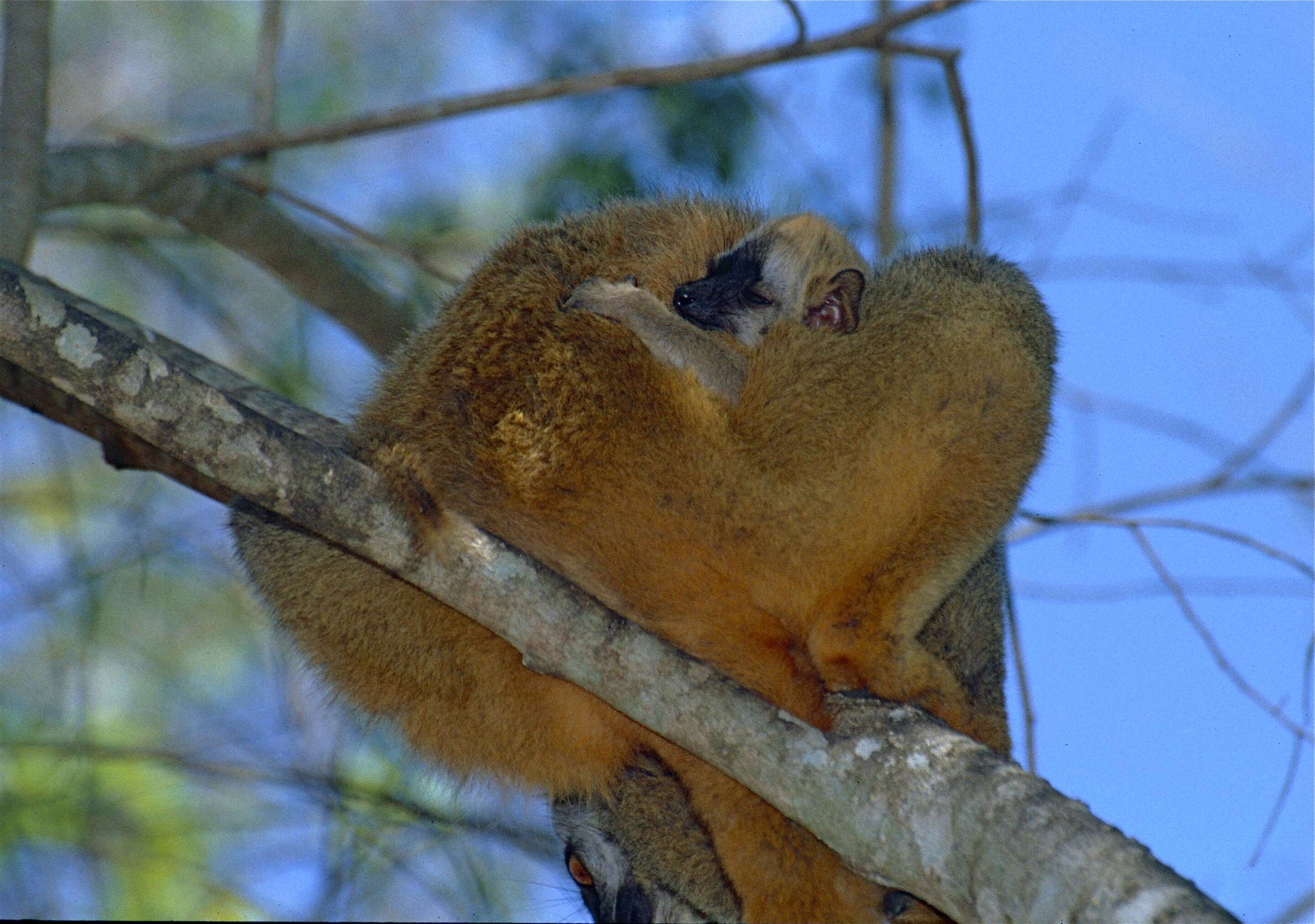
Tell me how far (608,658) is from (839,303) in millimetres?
1556

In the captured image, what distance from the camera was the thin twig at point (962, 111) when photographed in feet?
18.3

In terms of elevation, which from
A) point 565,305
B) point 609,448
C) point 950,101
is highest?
point 950,101

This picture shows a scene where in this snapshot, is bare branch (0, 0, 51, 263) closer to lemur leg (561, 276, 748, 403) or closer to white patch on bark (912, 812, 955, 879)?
lemur leg (561, 276, 748, 403)

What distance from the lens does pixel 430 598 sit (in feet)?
11.5

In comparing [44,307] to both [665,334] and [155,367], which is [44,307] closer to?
[155,367]

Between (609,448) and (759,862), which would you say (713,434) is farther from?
(759,862)

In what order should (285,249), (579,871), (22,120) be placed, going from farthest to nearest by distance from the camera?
(285,249), (22,120), (579,871)

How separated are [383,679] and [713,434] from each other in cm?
119

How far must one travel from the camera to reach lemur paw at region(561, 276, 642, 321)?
3.59m

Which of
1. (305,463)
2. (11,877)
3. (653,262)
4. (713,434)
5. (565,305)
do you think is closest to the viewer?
(305,463)

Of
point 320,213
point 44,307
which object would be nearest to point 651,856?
point 44,307

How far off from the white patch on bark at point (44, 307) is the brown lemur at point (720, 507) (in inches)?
32.2

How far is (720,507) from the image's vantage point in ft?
10.9

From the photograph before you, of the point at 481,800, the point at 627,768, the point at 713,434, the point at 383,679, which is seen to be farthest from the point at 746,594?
the point at 481,800
